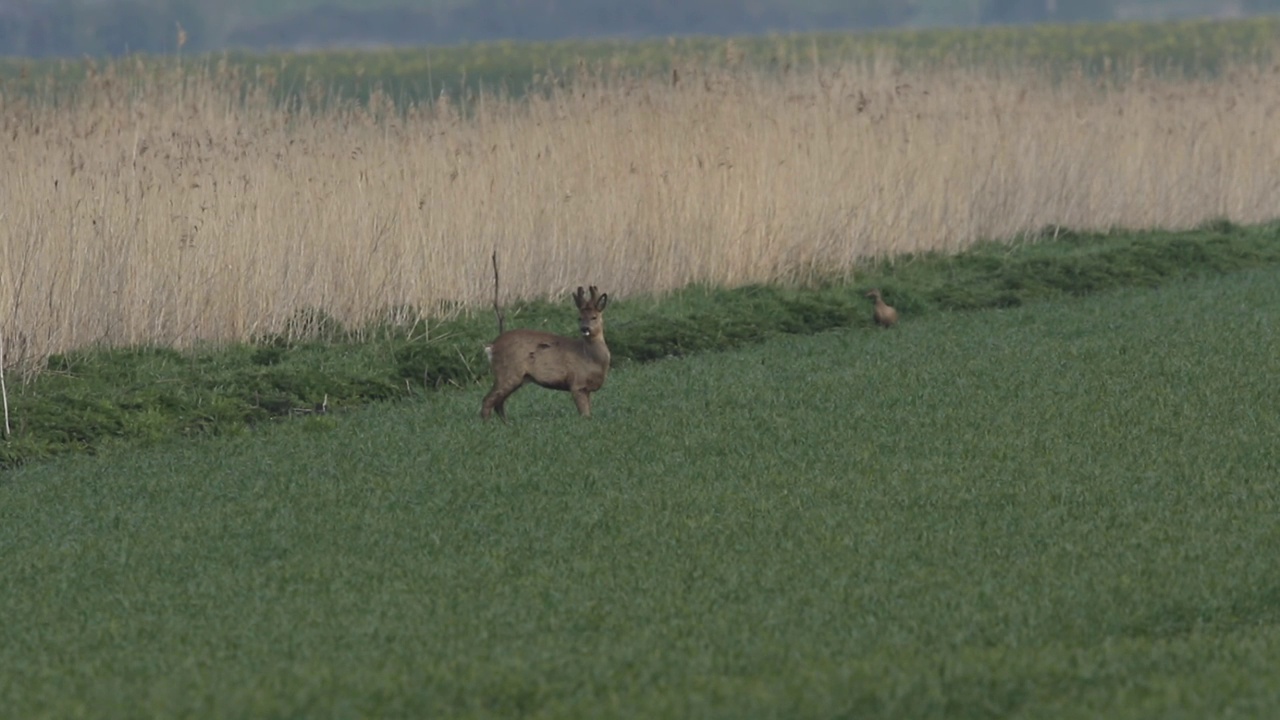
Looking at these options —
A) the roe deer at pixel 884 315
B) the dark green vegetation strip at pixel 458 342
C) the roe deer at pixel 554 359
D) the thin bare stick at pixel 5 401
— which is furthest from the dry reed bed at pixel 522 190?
→ the roe deer at pixel 554 359

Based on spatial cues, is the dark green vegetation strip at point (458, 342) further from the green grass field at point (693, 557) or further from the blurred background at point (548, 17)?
the blurred background at point (548, 17)

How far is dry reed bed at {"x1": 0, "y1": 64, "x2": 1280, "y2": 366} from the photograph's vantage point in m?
13.1

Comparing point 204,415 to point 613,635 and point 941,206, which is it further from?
point 941,206

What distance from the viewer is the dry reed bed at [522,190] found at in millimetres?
13070

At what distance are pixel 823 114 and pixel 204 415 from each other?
29.9ft

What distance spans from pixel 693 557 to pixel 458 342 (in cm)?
626

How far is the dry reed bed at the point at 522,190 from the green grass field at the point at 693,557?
102 inches

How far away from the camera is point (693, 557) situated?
7.02 metres

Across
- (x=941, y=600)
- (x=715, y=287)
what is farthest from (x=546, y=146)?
(x=941, y=600)

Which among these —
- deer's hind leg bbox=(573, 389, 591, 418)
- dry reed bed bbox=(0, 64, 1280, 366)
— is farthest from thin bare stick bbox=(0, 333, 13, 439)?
deer's hind leg bbox=(573, 389, 591, 418)

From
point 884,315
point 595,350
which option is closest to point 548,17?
point 884,315

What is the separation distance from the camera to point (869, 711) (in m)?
5.28

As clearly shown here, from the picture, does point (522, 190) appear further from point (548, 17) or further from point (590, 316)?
point (548, 17)

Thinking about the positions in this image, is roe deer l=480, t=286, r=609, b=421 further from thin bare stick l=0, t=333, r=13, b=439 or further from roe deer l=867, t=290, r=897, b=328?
roe deer l=867, t=290, r=897, b=328
